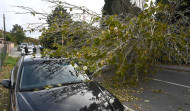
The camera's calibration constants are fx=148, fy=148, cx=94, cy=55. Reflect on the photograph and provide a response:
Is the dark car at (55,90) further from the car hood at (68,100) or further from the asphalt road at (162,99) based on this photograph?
the asphalt road at (162,99)

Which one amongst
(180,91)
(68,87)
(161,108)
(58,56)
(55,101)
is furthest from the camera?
(180,91)

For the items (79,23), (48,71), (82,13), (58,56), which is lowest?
(48,71)

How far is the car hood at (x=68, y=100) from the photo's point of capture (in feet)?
7.30

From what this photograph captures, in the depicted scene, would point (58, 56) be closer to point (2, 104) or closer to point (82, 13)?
point (82, 13)

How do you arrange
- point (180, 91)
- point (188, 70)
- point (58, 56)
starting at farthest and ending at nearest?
1. point (188, 70)
2. point (180, 91)
3. point (58, 56)

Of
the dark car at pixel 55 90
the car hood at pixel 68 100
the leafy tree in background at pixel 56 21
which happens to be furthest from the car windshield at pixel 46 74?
the leafy tree in background at pixel 56 21

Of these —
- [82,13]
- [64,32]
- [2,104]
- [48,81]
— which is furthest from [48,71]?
[2,104]

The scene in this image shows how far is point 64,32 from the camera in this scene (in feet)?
12.0

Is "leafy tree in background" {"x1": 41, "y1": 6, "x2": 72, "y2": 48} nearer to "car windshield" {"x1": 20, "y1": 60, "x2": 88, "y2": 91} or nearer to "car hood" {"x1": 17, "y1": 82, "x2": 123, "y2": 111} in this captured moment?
"car windshield" {"x1": 20, "y1": 60, "x2": 88, "y2": 91}

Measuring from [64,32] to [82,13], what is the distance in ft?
2.33

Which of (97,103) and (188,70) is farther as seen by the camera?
(188,70)

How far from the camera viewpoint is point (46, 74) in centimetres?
318

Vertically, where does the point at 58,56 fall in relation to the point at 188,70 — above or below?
above

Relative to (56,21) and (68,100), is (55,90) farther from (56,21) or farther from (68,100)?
(56,21)
